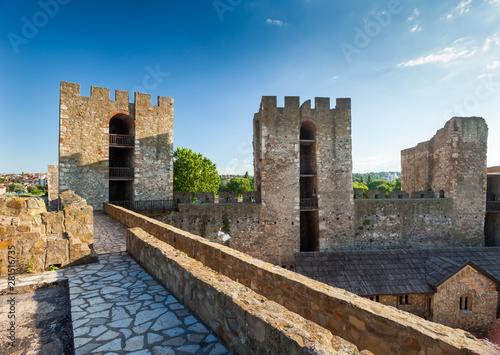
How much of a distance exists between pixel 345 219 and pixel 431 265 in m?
4.60

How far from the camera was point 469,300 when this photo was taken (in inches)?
431

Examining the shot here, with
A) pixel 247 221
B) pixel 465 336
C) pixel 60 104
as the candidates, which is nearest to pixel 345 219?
pixel 247 221

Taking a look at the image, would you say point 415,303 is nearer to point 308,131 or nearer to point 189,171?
point 308,131

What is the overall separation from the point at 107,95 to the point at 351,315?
16.0 meters

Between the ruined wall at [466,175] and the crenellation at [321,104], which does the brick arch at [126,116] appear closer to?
the crenellation at [321,104]

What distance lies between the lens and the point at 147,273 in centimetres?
480

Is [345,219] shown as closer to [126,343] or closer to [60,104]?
[126,343]

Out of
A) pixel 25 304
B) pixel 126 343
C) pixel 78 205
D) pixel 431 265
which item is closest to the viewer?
pixel 126 343

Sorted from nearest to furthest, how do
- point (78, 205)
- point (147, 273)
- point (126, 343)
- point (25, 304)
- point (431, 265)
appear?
point (126, 343) < point (25, 304) < point (147, 273) < point (78, 205) < point (431, 265)

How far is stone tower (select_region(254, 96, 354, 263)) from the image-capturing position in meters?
14.9

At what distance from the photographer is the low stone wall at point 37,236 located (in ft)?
14.7

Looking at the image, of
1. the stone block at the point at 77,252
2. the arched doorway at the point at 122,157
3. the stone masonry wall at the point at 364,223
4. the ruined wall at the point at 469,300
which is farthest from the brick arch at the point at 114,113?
the ruined wall at the point at 469,300

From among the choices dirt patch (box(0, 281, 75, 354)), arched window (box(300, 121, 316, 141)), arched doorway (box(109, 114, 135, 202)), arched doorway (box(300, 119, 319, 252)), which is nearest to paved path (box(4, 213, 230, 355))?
dirt patch (box(0, 281, 75, 354))

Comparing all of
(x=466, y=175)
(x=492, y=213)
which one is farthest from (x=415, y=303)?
(x=492, y=213)
